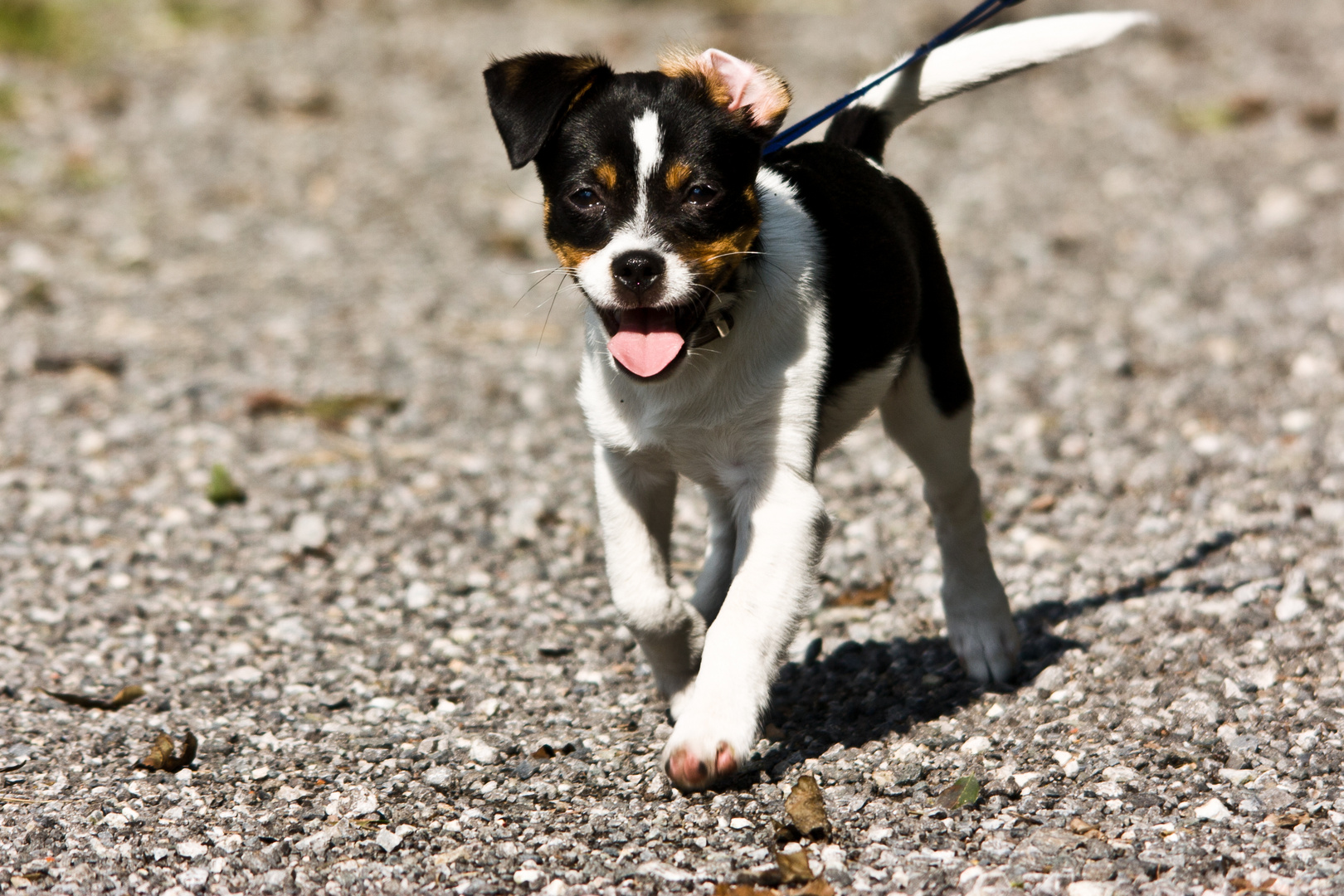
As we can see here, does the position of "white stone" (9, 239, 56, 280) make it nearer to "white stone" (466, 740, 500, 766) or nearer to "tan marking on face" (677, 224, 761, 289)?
"white stone" (466, 740, 500, 766)

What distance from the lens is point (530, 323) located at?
7.87 meters

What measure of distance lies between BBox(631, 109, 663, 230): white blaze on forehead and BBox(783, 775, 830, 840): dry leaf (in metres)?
1.48

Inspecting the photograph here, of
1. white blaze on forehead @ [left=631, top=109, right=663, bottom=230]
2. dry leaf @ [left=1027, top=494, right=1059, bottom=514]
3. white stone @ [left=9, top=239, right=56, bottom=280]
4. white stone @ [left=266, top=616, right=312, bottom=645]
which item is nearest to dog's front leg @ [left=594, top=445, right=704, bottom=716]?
white blaze on forehead @ [left=631, top=109, right=663, bottom=230]

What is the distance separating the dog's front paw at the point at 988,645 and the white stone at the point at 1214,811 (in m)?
0.92

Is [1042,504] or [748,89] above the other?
[748,89]

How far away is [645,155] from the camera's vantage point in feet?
11.6

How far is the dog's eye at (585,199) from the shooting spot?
11.8ft

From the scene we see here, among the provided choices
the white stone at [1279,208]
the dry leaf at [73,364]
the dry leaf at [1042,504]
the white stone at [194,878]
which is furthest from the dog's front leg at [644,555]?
Result: the white stone at [1279,208]

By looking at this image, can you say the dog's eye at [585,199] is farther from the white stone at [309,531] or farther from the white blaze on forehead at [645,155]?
the white stone at [309,531]

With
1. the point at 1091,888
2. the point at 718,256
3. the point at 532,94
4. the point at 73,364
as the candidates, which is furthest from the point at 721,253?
the point at 73,364

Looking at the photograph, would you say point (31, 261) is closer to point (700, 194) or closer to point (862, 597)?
point (862, 597)

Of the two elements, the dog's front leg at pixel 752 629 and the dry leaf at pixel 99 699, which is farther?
the dry leaf at pixel 99 699

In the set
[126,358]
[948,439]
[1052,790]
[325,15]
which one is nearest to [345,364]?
[126,358]

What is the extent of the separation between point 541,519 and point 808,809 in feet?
8.30
